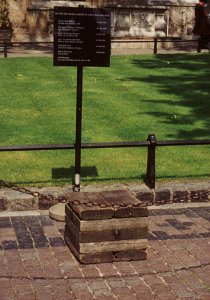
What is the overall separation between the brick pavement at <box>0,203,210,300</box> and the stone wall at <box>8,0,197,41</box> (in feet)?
68.0

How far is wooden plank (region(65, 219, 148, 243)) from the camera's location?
23.2ft

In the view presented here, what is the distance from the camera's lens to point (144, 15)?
28.6m

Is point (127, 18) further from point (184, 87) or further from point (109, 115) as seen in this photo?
point (109, 115)

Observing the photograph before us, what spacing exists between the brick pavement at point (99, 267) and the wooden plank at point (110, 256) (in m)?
0.06

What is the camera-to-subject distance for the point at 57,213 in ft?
28.0

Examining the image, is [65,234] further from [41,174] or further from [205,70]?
[205,70]

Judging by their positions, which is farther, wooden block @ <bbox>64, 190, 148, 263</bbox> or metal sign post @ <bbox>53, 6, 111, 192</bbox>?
metal sign post @ <bbox>53, 6, 111, 192</bbox>

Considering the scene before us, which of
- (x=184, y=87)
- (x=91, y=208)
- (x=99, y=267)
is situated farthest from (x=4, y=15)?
(x=99, y=267)

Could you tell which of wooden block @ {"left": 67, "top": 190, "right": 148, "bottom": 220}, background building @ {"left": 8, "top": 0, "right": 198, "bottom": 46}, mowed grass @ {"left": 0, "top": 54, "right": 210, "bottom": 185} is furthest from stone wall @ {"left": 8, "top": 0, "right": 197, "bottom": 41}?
wooden block @ {"left": 67, "top": 190, "right": 148, "bottom": 220}

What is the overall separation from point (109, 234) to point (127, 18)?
877 inches

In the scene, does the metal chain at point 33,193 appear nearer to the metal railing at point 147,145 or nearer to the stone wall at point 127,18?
the metal railing at point 147,145

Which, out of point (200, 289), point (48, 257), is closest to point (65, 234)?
point (48, 257)

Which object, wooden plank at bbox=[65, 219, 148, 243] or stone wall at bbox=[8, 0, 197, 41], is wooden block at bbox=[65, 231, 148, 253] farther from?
stone wall at bbox=[8, 0, 197, 41]

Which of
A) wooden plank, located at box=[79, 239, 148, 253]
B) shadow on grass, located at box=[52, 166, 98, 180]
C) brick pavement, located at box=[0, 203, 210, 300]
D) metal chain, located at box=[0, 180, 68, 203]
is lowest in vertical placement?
brick pavement, located at box=[0, 203, 210, 300]
